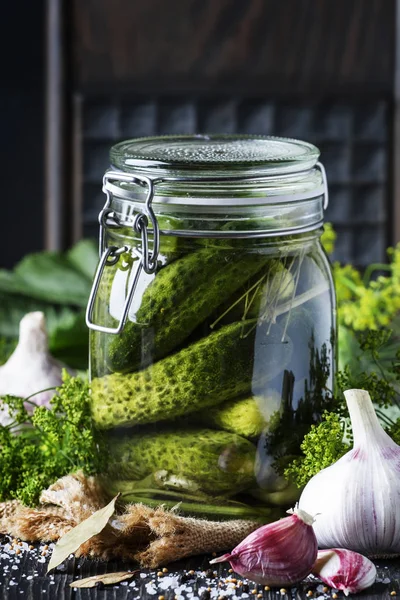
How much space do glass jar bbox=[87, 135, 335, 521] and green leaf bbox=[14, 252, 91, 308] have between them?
55 centimetres

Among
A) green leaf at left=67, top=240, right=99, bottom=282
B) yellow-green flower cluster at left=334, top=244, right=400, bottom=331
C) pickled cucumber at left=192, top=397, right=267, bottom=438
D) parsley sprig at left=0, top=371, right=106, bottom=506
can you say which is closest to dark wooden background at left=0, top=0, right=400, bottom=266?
green leaf at left=67, top=240, right=99, bottom=282

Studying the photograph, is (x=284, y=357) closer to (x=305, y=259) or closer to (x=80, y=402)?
(x=305, y=259)

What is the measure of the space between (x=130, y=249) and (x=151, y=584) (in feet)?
0.94

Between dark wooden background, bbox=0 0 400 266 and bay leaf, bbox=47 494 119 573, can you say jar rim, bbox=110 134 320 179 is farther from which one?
dark wooden background, bbox=0 0 400 266

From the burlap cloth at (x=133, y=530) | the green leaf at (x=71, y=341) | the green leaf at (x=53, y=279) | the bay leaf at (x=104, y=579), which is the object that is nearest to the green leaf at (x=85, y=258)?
the green leaf at (x=53, y=279)

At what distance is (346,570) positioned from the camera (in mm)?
743

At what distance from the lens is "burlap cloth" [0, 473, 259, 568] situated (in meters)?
0.79

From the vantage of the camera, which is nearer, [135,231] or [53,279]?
[135,231]

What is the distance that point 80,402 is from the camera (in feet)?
2.99

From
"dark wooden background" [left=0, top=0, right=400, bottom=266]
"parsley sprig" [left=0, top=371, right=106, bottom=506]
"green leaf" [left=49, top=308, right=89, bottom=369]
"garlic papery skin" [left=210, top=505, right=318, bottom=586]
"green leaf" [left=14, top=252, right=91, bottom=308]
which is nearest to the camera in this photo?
"garlic papery skin" [left=210, top=505, right=318, bottom=586]

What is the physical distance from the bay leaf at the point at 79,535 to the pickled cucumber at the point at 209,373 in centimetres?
8

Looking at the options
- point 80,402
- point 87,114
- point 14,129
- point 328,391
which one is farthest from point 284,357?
point 14,129

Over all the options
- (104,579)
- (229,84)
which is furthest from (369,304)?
(229,84)

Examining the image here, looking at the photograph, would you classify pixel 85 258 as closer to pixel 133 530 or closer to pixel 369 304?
pixel 369 304
